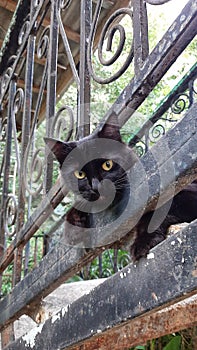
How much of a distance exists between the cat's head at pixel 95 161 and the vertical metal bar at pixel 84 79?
0.06 m

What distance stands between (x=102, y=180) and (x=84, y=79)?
30cm

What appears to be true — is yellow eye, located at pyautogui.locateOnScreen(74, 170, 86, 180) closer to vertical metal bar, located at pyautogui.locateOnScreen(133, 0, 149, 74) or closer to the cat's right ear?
the cat's right ear

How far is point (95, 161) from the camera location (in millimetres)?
1196

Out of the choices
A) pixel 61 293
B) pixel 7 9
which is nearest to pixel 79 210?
pixel 61 293

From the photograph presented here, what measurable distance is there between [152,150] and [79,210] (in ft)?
1.68

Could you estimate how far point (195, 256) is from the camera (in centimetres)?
67

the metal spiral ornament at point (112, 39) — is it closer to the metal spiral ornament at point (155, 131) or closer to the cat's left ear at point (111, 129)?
the cat's left ear at point (111, 129)

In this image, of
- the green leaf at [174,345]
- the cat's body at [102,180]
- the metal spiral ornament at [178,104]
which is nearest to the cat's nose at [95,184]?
the cat's body at [102,180]

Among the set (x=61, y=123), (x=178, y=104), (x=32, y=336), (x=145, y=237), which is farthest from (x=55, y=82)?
(x=178, y=104)

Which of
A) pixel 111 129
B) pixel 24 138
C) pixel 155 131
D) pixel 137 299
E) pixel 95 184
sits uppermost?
pixel 155 131

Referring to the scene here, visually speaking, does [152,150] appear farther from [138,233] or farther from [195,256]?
[138,233]

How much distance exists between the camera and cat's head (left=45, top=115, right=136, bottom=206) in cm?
112

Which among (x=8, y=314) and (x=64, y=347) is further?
(x=8, y=314)

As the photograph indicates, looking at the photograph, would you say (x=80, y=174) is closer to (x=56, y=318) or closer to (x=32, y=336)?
(x=56, y=318)
